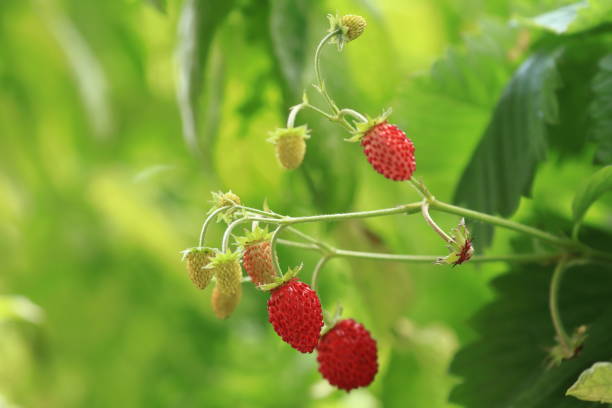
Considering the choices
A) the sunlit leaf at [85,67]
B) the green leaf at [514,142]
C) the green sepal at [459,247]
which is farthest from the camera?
the sunlit leaf at [85,67]

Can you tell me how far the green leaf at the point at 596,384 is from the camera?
261mm

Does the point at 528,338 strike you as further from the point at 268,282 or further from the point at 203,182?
the point at 203,182

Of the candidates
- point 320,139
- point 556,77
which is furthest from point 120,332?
point 556,77

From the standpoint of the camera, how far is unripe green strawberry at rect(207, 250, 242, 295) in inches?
10.0

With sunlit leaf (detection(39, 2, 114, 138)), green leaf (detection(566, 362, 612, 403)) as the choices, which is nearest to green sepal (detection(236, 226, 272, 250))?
green leaf (detection(566, 362, 612, 403))

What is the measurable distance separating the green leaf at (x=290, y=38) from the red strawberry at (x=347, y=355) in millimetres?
144

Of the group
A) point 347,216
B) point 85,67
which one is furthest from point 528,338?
point 85,67

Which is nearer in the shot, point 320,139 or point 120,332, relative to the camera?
point 320,139

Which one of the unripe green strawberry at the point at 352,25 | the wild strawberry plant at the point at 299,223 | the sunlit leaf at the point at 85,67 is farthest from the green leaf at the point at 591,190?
the sunlit leaf at the point at 85,67

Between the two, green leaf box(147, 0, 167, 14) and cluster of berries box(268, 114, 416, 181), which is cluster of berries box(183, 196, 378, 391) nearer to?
cluster of berries box(268, 114, 416, 181)

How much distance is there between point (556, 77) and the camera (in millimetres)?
360

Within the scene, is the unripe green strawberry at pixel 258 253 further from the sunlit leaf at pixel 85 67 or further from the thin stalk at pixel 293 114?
the sunlit leaf at pixel 85 67

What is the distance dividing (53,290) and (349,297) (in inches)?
16.1

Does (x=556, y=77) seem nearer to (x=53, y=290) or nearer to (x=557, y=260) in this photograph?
(x=557, y=260)
